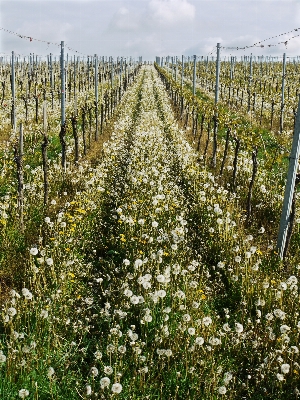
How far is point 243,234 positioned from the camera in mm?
8242

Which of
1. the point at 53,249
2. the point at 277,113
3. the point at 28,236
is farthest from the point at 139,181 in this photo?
the point at 277,113

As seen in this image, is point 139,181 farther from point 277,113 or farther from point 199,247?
point 277,113

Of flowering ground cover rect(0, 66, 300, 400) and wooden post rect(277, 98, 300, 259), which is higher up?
wooden post rect(277, 98, 300, 259)

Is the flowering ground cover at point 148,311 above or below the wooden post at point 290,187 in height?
below

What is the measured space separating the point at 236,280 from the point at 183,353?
1850mm

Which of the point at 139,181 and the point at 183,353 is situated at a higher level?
the point at 139,181

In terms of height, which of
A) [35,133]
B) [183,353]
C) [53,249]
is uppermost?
[35,133]

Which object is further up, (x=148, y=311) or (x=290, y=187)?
(x=290, y=187)

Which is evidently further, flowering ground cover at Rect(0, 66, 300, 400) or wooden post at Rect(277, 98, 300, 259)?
wooden post at Rect(277, 98, 300, 259)

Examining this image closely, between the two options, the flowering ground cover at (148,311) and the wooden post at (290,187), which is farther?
the wooden post at (290,187)

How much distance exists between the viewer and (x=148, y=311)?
454 centimetres

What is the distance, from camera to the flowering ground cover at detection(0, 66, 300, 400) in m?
4.13

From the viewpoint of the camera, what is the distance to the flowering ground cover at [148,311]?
4133 millimetres

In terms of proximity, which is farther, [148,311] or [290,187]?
[290,187]
